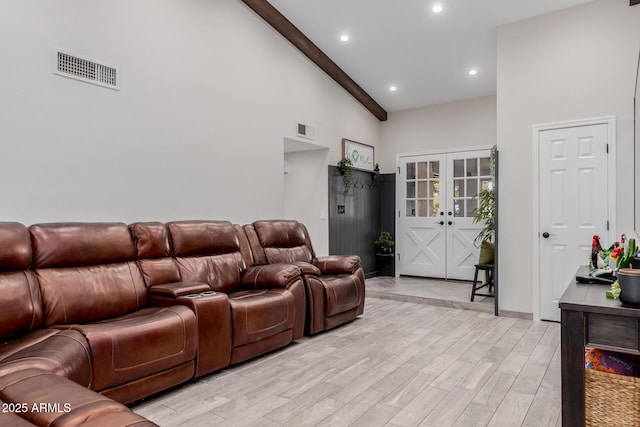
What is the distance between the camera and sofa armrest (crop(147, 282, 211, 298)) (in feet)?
9.64

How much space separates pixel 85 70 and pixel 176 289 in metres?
1.94

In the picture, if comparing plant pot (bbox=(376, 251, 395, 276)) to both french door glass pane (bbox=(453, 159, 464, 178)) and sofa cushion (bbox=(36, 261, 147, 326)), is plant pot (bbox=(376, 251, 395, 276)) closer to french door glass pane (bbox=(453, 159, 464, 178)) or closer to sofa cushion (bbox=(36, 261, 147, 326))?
french door glass pane (bbox=(453, 159, 464, 178))

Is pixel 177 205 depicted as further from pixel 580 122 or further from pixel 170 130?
pixel 580 122

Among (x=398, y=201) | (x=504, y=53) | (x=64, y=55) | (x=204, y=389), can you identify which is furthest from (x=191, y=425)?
(x=398, y=201)

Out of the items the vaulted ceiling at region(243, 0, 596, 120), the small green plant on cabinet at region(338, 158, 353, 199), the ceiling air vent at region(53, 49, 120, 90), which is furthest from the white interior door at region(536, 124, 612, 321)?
the ceiling air vent at region(53, 49, 120, 90)

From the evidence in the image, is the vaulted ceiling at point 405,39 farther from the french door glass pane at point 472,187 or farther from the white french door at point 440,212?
the french door glass pane at point 472,187

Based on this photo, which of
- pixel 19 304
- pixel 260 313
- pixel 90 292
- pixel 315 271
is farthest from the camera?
pixel 315 271

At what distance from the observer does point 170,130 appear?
3902mm

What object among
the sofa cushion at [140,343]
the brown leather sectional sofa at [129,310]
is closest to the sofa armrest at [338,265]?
the brown leather sectional sofa at [129,310]

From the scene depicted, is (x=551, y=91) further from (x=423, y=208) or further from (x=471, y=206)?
(x=423, y=208)

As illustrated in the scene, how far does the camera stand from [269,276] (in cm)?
371

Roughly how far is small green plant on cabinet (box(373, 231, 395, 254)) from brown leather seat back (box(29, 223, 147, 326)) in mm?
4654

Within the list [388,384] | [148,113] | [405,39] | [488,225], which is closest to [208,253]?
[148,113]

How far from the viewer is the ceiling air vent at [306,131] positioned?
18.1 ft
